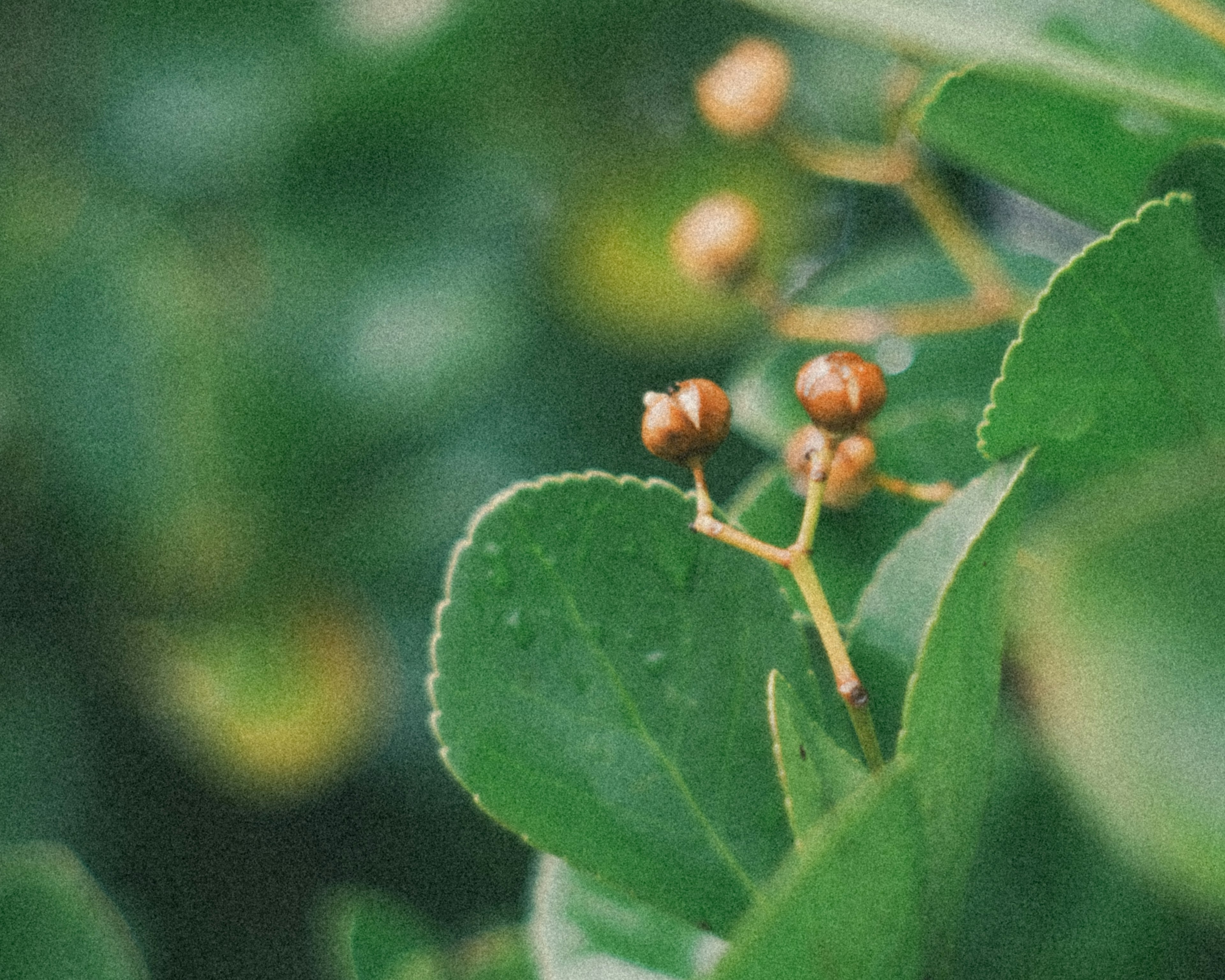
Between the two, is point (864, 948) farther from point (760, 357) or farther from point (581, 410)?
point (581, 410)

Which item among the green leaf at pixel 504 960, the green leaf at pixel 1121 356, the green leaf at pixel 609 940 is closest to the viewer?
the green leaf at pixel 1121 356

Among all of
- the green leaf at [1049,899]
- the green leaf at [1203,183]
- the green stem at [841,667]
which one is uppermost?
the green leaf at [1203,183]

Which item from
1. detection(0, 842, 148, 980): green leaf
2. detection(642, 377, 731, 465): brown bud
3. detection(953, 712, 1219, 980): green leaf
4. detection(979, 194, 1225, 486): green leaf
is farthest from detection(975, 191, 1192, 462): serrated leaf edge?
detection(0, 842, 148, 980): green leaf

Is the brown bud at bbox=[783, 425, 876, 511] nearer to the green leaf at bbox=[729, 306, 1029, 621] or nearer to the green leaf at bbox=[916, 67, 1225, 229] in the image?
the green leaf at bbox=[729, 306, 1029, 621]

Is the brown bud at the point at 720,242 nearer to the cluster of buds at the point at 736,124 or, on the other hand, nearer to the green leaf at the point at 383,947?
the cluster of buds at the point at 736,124

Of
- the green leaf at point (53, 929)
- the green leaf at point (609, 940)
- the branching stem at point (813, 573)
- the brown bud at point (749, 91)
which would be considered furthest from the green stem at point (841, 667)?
the green leaf at point (53, 929)

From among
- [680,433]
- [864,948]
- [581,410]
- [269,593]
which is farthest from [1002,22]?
[269,593]
